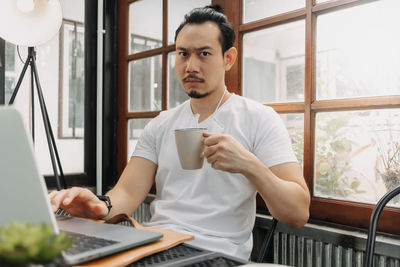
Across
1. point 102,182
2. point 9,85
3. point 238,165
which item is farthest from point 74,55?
point 238,165

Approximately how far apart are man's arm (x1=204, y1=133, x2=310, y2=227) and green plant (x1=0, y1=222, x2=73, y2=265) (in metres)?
0.63

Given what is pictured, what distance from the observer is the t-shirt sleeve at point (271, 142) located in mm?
1146

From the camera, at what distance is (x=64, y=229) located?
29.5 inches

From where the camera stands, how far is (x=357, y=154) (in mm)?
1266

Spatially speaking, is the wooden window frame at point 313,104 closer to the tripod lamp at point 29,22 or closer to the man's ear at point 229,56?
the man's ear at point 229,56

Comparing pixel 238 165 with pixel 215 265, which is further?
pixel 238 165

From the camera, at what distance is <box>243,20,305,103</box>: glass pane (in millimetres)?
1441

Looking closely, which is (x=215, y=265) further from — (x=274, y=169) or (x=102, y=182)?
(x=102, y=182)

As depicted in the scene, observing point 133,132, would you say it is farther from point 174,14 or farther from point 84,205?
point 84,205

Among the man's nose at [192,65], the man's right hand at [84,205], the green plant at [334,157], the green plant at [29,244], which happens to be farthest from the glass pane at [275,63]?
the green plant at [29,244]

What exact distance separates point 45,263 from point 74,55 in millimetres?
2279

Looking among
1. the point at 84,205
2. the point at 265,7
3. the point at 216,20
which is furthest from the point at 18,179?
the point at 265,7

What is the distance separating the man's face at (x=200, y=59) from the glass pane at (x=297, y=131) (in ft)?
1.12

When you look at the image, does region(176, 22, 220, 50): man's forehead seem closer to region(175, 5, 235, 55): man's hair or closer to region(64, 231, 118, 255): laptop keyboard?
region(175, 5, 235, 55): man's hair
